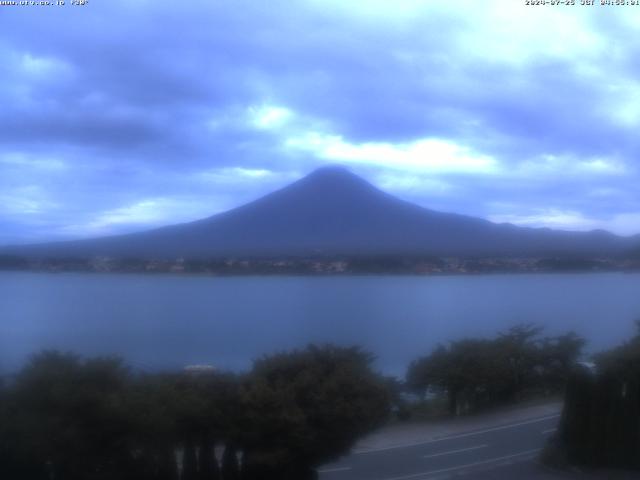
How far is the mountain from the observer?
81.8ft

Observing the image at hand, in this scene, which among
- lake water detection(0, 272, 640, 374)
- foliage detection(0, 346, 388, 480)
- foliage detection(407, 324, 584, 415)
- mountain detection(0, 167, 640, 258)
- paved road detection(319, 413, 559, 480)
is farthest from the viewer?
mountain detection(0, 167, 640, 258)

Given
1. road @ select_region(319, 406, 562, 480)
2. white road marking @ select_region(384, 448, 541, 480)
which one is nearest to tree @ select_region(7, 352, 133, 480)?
road @ select_region(319, 406, 562, 480)

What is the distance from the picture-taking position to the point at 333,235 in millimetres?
29703

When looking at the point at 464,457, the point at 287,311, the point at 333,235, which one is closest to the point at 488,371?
the point at 464,457

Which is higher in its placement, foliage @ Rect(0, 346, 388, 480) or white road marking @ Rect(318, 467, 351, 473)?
foliage @ Rect(0, 346, 388, 480)

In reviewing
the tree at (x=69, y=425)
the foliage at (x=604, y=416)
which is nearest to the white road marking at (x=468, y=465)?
the foliage at (x=604, y=416)

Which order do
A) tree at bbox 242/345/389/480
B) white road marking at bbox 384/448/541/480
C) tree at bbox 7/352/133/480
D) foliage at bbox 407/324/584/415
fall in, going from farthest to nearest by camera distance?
foliage at bbox 407/324/584/415
white road marking at bbox 384/448/541/480
tree at bbox 242/345/389/480
tree at bbox 7/352/133/480

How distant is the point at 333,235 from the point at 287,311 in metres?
4.73

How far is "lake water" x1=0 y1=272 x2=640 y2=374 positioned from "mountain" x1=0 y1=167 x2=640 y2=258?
3.18 ft

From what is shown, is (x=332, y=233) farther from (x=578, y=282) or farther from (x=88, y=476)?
(x=88, y=476)

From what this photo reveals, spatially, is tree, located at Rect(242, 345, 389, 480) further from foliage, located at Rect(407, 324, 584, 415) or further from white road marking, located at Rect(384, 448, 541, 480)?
foliage, located at Rect(407, 324, 584, 415)

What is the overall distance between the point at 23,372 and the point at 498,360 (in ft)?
42.5

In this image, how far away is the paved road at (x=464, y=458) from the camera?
1502 cm

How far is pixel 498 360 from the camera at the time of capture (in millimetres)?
21859
